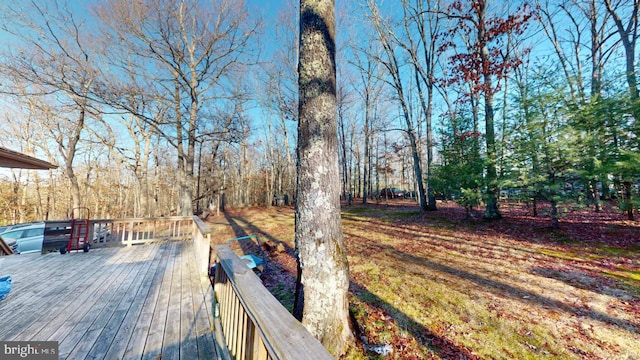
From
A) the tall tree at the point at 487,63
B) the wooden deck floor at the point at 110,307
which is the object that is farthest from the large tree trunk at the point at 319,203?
the tall tree at the point at 487,63

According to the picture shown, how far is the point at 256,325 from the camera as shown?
1172 mm

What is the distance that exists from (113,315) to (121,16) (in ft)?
30.7

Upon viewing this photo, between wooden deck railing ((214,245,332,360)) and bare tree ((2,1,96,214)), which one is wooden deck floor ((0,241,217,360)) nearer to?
wooden deck railing ((214,245,332,360))

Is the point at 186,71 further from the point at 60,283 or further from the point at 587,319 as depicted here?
the point at 587,319

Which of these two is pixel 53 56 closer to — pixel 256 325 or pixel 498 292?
pixel 256 325

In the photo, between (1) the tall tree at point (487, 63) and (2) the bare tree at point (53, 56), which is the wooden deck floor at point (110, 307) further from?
(1) the tall tree at point (487, 63)

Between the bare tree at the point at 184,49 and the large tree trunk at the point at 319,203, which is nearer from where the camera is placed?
the large tree trunk at the point at 319,203

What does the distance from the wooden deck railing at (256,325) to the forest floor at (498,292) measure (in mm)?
1203

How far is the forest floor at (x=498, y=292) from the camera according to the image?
2.30m

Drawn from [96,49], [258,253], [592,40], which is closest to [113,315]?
[258,253]

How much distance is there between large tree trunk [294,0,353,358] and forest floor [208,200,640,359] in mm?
505

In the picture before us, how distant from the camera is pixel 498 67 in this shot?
664 centimetres

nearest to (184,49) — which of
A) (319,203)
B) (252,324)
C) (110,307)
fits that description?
(110,307)

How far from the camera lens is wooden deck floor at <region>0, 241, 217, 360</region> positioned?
1.98 meters
